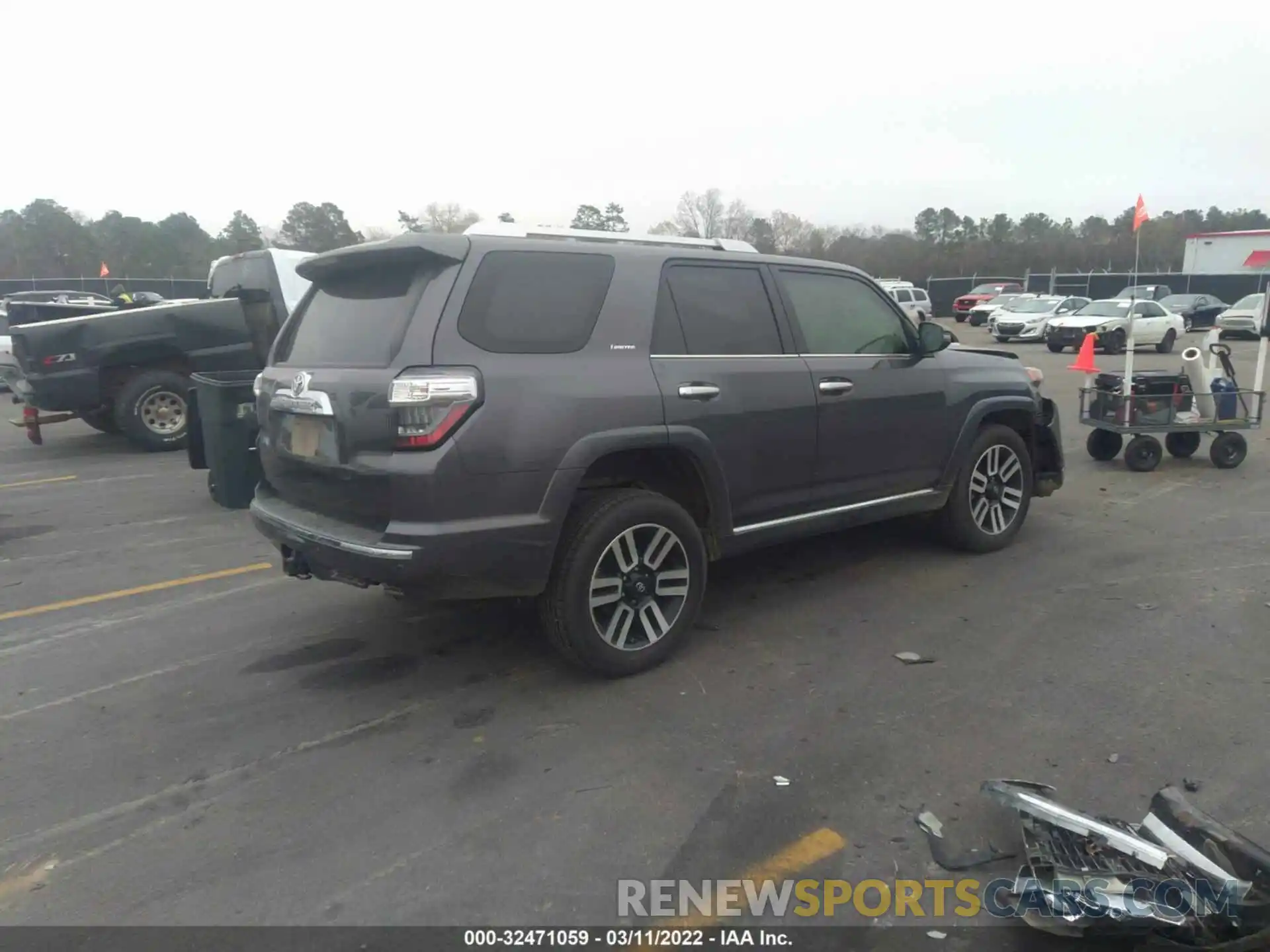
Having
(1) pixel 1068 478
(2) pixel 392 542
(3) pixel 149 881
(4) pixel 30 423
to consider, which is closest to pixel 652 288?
(2) pixel 392 542

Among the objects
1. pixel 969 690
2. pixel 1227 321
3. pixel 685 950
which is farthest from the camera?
pixel 1227 321

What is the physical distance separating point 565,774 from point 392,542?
3.62 ft

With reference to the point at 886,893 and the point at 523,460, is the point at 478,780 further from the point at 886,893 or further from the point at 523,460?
the point at 886,893

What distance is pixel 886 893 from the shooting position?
2.68 m

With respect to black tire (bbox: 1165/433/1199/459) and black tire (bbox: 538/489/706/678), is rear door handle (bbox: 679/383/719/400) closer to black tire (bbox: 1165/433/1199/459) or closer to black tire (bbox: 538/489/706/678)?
black tire (bbox: 538/489/706/678)

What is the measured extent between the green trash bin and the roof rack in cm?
271

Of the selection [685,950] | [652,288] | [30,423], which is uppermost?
[652,288]

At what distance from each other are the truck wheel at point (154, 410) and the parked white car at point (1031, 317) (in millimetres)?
25230

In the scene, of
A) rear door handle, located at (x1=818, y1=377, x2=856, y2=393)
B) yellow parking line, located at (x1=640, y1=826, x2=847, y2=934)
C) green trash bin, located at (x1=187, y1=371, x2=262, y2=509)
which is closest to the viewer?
yellow parking line, located at (x1=640, y1=826, x2=847, y2=934)

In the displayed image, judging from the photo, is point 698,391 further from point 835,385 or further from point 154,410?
point 154,410

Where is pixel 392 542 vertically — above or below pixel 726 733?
above

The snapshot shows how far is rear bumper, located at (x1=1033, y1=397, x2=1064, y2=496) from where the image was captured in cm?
616

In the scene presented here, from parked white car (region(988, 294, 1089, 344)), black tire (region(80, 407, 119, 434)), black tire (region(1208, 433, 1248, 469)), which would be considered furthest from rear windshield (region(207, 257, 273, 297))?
parked white car (region(988, 294, 1089, 344))

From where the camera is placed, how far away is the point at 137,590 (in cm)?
546
